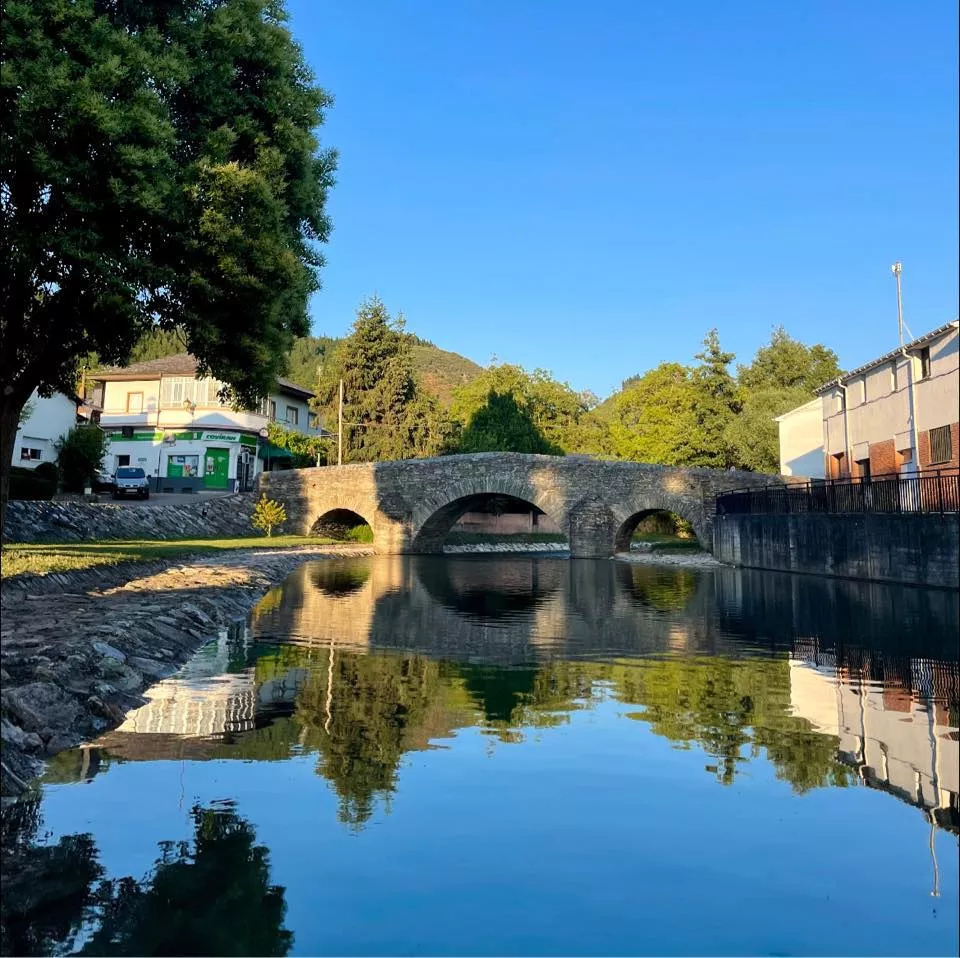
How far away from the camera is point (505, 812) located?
4844 mm

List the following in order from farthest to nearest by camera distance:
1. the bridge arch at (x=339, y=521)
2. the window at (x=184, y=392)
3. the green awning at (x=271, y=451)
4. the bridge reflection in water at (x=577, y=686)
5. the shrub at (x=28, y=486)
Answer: the green awning at (x=271, y=451) → the window at (x=184, y=392) → the bridge arch at (x=339, y=521) → the shrub at (x=28, y=486) → the bridge reflection in water at (x=577, y=686)

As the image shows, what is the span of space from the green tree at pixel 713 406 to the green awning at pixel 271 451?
27.2m

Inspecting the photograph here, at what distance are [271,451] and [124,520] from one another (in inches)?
1134

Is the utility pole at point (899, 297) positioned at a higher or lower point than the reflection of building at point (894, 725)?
higher

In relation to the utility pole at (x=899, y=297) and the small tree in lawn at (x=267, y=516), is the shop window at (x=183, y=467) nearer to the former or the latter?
the small tree in lawn at (x=267, y=516)

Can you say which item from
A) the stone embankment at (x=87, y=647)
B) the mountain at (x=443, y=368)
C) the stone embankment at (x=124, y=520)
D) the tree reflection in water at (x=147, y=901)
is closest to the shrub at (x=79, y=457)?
the stone embankment at (x=124, y=520)

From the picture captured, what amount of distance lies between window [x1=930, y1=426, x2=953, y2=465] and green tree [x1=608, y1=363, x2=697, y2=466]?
25699 mm

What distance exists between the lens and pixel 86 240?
12.2m

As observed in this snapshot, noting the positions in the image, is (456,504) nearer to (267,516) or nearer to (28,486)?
(267,516)

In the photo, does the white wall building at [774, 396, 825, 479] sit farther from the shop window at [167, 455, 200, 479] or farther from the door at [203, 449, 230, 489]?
the shop window at [167, 455, 200, 479]

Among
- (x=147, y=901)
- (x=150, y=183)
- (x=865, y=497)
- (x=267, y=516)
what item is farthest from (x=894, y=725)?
(x=267, y=516)

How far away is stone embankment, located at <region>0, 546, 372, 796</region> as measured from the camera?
5.89 meters

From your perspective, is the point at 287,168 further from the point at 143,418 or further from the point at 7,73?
the point at 143,418

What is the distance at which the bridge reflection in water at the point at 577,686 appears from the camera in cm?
581
